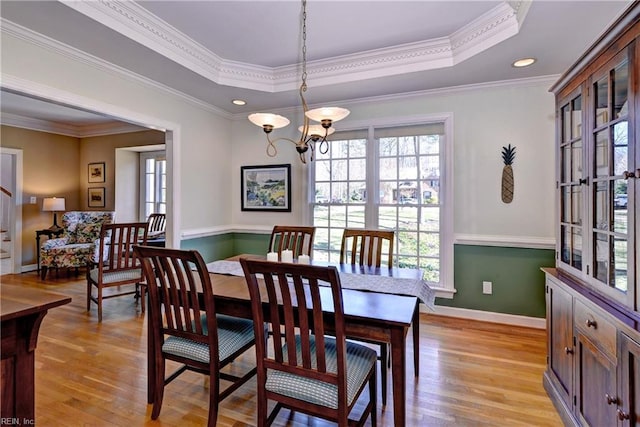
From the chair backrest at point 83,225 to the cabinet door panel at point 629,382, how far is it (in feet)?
21.2

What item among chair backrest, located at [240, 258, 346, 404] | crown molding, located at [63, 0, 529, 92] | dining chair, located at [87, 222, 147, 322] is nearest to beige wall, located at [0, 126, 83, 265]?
dining chair, located at [87, 222, 147, 322]

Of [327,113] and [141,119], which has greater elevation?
[141,119]

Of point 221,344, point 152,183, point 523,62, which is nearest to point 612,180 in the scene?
point 523,62

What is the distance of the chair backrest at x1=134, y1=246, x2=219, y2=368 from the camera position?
164cm

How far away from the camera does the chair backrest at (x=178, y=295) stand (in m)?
1.64

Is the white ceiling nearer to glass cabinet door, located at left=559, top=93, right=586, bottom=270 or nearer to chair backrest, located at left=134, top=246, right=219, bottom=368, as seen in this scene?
glass cabinet door, located at left=559, top=93, right=586, bottom=270

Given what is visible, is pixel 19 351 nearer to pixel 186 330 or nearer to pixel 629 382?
pixel 186 330

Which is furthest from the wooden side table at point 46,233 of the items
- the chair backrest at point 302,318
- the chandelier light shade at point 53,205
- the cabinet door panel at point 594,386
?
the cabinet door panel at point 594,386

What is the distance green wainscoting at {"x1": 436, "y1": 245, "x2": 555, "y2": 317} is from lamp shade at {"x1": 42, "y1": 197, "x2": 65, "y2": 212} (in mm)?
6399

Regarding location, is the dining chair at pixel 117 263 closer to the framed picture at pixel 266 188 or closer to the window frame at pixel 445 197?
the framed picture at pixel 266 188

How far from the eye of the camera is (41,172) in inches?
225

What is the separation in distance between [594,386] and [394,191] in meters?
2.55

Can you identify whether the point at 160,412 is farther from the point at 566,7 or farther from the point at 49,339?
the point at 566,7

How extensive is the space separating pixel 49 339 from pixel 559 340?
4.07 meters
